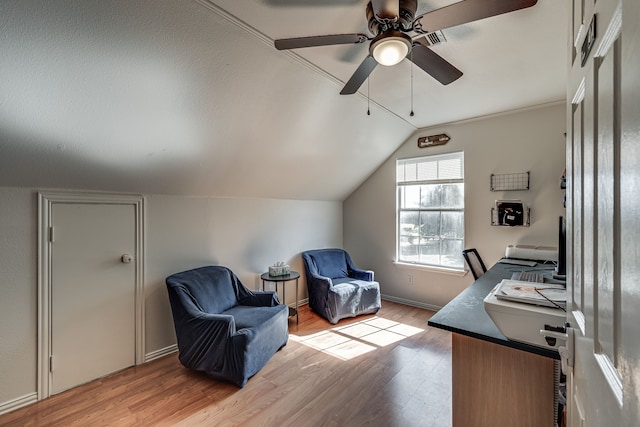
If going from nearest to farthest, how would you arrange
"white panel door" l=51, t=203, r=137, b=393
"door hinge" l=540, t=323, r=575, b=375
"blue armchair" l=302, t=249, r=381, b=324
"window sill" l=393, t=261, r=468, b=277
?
"door hinge" l=540, t=323, r=575, b=375 → "white panel door" l=51, t=203, r=137, b=393 → "blue armchair" l=302, t=249, r=381, b=324 → "window sill" l=393, t=261, r=468, b=277

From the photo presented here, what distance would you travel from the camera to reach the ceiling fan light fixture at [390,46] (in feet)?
4.53

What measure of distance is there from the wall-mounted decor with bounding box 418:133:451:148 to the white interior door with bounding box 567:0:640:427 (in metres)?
3.22

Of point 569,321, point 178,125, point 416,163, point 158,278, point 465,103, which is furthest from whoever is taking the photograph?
point 416,163

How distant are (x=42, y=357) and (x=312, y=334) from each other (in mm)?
2380

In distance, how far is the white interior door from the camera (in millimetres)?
398

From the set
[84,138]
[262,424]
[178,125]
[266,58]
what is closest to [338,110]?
[266,58]

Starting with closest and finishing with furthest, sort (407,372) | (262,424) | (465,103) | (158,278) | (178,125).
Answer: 1. (262,424)
2. (178,125)
3. (407,372)
4. (158,278)
5. (465,103)

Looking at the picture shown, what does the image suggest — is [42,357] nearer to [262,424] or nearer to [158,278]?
[158,278]

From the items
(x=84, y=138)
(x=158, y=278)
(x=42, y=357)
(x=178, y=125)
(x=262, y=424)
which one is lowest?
(x=262, y=424)

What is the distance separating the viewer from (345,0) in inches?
63.6

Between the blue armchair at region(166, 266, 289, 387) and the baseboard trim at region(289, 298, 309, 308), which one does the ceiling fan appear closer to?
the blue armchair at region(166, 266, 289, 387)

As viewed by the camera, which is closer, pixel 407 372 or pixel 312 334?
pixel 407 372

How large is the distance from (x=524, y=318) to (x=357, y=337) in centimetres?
231

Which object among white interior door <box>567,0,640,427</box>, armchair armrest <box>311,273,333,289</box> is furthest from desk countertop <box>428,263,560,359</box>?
armchair armrest <box>311,273,333,289</box>
